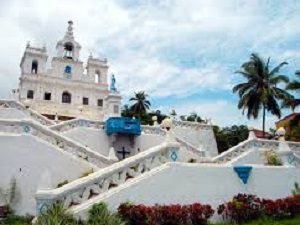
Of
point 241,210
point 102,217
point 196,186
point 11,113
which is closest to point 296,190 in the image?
point 241,210

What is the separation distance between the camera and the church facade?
139 ft

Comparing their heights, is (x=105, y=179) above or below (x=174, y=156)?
below

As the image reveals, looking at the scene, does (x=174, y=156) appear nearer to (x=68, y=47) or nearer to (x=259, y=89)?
(x=259, y=89)

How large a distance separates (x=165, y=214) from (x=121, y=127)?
14.0m

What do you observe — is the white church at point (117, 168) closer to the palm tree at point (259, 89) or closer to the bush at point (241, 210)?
the bush at point (241, 210)

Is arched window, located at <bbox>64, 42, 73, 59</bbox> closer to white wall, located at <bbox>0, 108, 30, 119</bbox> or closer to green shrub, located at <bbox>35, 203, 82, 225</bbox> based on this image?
white wall, located at <bbox>0, 108, 30, 119</bbox>

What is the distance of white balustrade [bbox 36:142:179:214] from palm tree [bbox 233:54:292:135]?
939 inches

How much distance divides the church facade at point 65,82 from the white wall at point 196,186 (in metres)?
28.3

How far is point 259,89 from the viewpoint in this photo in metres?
35.9

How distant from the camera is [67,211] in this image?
30.3 ft

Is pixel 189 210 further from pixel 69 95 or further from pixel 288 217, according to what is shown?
pixel 69 95

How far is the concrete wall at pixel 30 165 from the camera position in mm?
13391

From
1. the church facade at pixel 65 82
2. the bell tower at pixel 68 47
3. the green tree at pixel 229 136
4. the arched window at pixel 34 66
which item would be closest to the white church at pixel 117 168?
the church facade at pixel 65 82

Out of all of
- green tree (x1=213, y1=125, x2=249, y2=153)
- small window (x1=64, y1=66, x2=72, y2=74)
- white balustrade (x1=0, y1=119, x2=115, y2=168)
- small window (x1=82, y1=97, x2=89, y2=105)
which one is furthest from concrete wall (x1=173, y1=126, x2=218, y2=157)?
small window (x1=64, y1=66, x2=72, y2=74)
